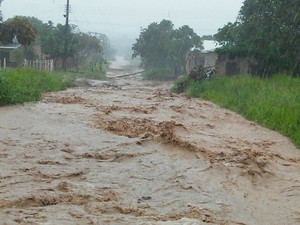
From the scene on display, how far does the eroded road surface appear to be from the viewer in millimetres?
5285

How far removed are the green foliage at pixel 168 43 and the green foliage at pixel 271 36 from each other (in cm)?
1489

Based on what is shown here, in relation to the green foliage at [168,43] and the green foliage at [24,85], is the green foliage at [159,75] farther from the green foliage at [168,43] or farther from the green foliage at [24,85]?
the green foliage at [24,85]

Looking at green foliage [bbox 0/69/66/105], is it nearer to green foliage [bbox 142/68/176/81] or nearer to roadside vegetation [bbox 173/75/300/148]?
roadside vegetation [bbox 173/75/300/148]

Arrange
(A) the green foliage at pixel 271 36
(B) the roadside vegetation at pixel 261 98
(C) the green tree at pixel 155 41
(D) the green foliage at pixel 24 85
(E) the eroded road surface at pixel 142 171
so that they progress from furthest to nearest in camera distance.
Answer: (C) the green tree at pixel 155 41 → (A) the green foliage at pixel 271 36 → (D) the green foliage at pixel 24 85 → (B) the roadside vegetation at pixel 261 98 → (E) the eroded road surface at pixel 142 171

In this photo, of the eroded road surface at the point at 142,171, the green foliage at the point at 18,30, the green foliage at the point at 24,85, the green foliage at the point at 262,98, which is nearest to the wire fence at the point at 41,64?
the green foliage at the point at 18,30

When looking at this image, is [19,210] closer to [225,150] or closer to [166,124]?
[225,150]

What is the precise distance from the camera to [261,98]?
1470 centimetres

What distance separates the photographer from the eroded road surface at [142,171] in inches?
208

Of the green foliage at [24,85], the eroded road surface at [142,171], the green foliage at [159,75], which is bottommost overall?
the green foliage at [159,75]

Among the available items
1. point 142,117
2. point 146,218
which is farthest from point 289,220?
point 142,117

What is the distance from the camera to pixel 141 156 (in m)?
8.16

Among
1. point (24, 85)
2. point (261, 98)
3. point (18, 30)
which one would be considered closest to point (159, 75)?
point (18, 30)

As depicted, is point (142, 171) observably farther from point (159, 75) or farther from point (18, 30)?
point (159, 75)

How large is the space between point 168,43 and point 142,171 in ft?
110
